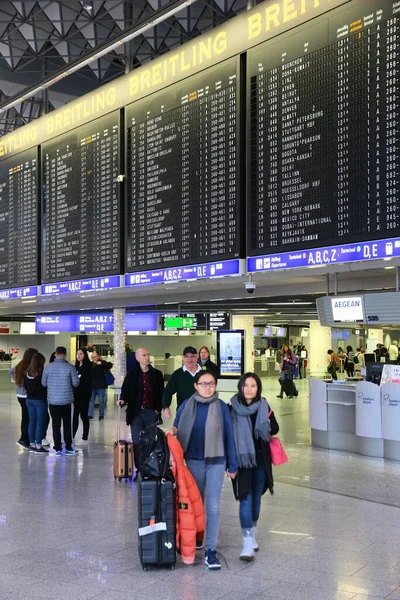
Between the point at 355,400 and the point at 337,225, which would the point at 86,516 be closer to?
the point at 337,225

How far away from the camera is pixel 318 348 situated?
35.1 metres

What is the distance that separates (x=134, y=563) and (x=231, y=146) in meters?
5.56

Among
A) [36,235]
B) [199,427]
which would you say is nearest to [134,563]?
[199,427]

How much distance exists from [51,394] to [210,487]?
514 cm

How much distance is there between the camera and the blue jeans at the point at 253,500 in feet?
16.5

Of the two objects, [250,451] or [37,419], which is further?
[37,419]

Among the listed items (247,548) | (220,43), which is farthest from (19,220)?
(247,548)

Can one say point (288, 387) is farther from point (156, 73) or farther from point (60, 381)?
point (156, 73)

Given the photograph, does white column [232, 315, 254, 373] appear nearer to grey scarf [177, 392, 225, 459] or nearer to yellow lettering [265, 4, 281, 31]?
yellow lettering [265, 4, 281, 31]

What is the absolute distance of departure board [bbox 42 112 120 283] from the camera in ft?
35.9

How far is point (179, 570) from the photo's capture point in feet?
15.6

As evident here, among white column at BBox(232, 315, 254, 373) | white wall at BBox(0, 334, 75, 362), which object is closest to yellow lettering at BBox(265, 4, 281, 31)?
white column at BBox(232, 315, 254, 373)

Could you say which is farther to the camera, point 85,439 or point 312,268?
point 85,439

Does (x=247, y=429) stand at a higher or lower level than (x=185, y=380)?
lower
